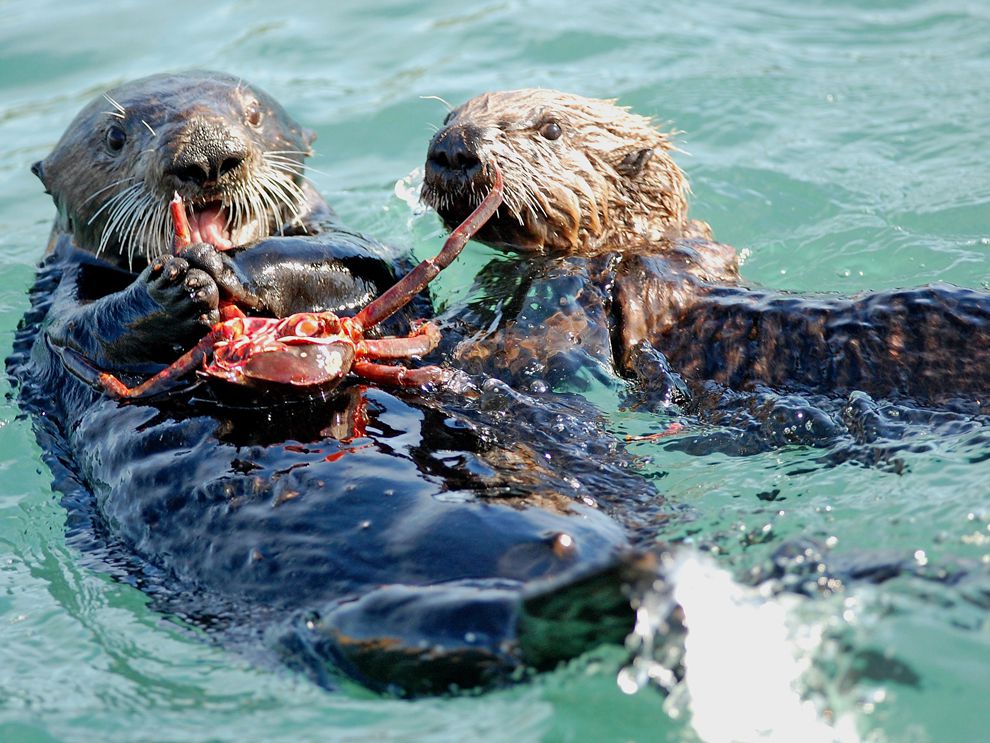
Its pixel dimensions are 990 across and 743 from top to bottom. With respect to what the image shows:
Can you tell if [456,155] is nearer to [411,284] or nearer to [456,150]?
[456,150]

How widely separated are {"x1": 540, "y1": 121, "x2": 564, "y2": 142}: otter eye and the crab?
2.79ft

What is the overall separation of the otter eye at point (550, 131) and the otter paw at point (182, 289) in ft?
5.30

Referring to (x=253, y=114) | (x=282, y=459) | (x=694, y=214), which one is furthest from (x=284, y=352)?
(x=694, y=214)

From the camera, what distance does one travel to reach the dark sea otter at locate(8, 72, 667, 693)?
2670 mm

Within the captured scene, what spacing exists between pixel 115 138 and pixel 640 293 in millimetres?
2101

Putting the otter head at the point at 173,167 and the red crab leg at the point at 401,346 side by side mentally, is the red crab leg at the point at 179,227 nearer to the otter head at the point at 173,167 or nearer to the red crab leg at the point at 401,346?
the otter head at the point at 173,167

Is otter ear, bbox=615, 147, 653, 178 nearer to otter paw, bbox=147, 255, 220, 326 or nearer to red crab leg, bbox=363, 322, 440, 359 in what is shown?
red crab leg, bbox=363, 322, 440, 359

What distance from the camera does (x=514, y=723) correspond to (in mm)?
2744

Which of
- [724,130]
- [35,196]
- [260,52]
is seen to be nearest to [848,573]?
[724,130]

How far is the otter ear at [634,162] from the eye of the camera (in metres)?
4.84

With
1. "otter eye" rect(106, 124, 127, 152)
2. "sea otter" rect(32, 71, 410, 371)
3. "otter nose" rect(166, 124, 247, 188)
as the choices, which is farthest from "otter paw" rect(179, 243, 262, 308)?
"otter eye" rect(106, 124, 127, 152)

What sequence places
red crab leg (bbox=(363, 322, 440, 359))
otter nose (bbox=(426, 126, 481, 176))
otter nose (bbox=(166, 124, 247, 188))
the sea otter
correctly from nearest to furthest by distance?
red crab leg (bbox=(363, 322, 440, 359))
the sea otter
otter nose (bbox=(166, 124, 247, 188))
otter nose (bbox=(426, 126, 481, 176))

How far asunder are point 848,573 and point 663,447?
123 cm

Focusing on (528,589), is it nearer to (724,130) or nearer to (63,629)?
(63,629)
